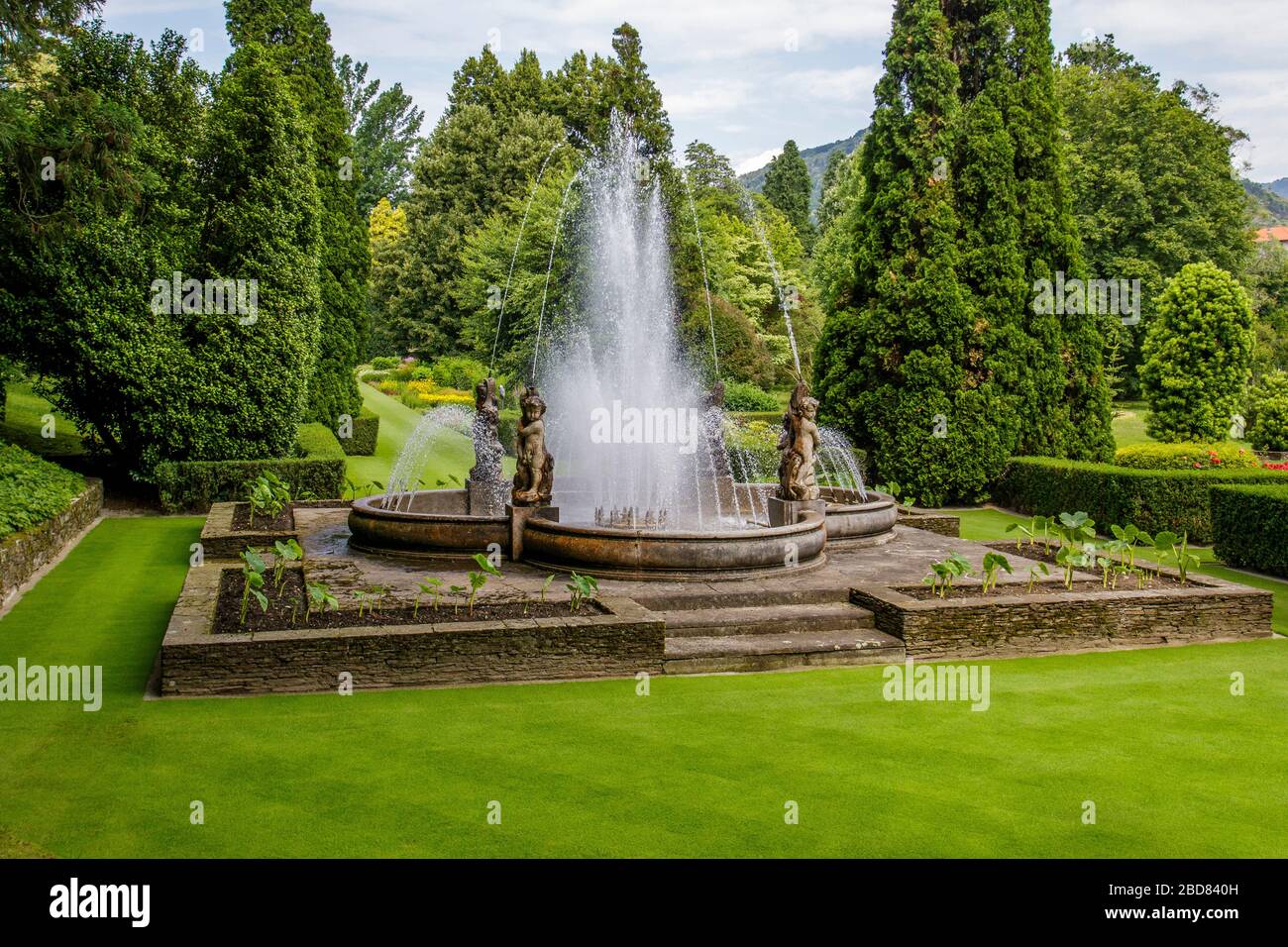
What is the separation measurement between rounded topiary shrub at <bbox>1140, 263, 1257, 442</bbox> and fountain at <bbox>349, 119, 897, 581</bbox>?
1378 centimetres

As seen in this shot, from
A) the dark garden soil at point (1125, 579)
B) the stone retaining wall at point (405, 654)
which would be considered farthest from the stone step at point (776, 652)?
the dark garden soil at point (1125, 579)

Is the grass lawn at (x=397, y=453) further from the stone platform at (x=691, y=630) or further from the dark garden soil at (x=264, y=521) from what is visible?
the stone platform at (x=691, y=630)

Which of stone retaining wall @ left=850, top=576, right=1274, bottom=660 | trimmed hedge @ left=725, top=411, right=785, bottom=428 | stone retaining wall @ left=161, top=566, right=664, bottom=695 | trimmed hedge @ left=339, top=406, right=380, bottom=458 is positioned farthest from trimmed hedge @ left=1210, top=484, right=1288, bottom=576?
trimmed hedge @ left=339, top=406, right=380, bottom=458

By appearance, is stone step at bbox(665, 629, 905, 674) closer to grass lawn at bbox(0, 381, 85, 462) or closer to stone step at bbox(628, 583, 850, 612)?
stone step at bbox(628, 583, 850, 612)

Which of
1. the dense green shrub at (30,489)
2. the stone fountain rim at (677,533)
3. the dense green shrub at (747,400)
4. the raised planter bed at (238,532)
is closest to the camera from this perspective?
the stone fountain rim at (677,533)

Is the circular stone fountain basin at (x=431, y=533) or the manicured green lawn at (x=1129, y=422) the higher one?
the manicured green lawn at (x=1129, y=422)

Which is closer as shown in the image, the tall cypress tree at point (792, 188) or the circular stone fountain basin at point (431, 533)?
the circular stone fountain basin at point (431, 533)

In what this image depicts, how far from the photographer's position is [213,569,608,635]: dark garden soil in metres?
9.59

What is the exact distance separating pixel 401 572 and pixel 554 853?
23.4 ft

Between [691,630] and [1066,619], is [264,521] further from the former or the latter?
[1066,619]

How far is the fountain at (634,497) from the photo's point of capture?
12078 mm

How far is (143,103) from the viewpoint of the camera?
2097 cm

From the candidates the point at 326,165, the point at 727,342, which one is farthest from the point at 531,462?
the point at 727,342

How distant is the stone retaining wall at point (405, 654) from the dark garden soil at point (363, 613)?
0.94ft
